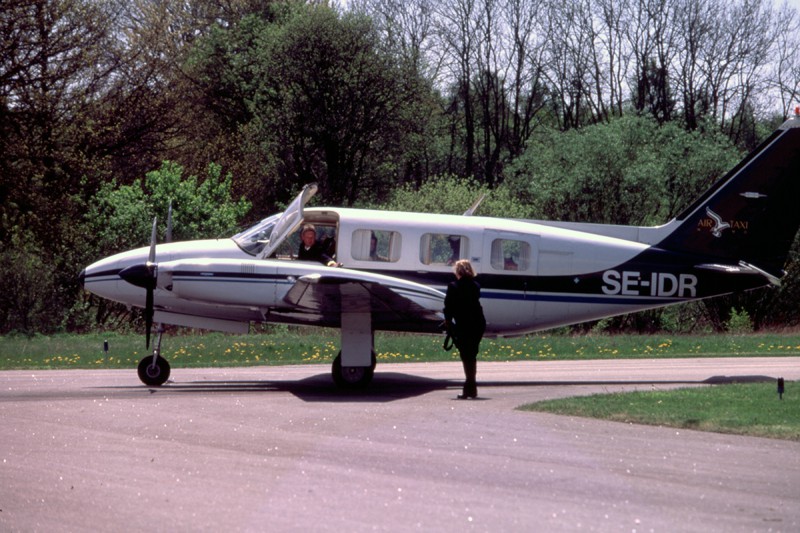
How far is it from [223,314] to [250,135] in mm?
40101

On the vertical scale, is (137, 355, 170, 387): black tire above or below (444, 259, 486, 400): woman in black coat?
below

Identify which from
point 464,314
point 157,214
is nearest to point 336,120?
point 157,214

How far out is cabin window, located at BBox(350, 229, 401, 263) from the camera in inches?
730

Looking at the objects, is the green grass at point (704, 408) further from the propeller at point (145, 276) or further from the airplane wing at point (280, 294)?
the propeller at point (145, 276)

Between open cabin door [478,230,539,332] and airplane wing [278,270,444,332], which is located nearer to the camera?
airplane wing [278,270,444,332]

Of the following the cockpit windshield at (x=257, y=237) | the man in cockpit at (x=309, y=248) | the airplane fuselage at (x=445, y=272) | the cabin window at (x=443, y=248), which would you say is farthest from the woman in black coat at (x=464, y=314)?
the cockpit windshield at (x=257, y=237)

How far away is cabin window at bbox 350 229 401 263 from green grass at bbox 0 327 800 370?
6440 mm

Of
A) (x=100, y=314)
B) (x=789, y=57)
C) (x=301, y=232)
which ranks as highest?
(x=789, y=57)

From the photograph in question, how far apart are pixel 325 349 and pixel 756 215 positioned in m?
10.9

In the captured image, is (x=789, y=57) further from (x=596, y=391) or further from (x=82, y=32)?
(x=596, y=391)

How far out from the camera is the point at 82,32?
4462 centimetres

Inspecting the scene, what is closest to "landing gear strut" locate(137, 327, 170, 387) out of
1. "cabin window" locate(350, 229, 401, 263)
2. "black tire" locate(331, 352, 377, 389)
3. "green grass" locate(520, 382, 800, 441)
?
"black tire" locate(331, 352, 377, 389)

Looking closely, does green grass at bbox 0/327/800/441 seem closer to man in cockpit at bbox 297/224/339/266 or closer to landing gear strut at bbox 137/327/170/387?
man in cockpit at bbox 297/224/339/266

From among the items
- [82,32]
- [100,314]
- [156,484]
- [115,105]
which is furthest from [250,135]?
[156,484]
